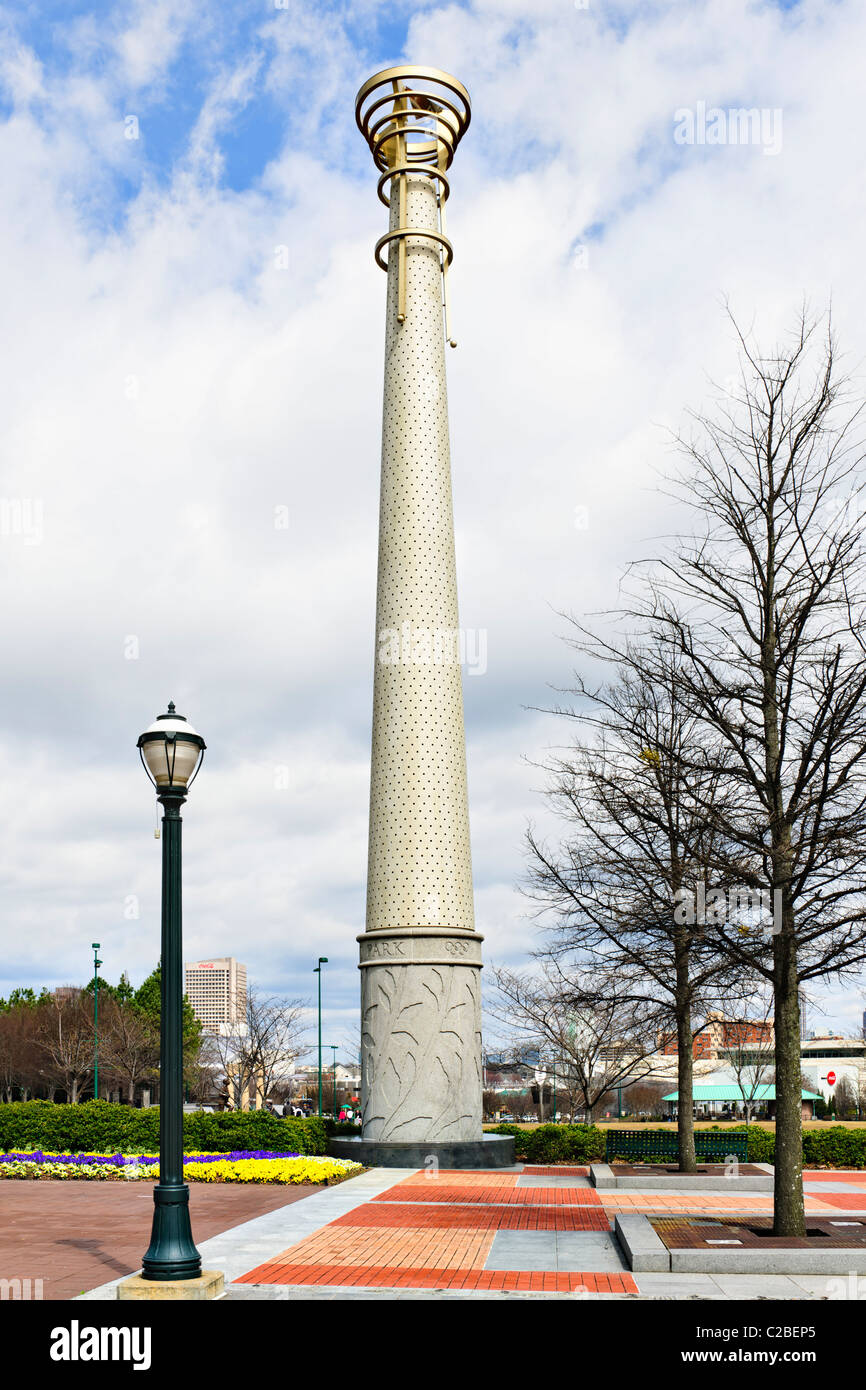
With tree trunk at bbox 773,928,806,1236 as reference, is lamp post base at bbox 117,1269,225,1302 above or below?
below

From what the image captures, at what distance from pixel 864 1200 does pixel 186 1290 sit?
11.9m

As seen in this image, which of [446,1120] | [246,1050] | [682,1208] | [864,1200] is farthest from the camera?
[246,1050]

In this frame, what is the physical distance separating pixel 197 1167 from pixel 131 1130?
5.01m

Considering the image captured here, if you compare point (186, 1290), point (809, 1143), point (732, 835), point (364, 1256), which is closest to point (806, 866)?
point (732, 835)

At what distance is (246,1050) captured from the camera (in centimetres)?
6812

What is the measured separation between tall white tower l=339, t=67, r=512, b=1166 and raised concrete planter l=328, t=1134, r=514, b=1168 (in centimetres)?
4

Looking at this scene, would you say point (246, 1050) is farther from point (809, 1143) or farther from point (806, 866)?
point (806, 866)

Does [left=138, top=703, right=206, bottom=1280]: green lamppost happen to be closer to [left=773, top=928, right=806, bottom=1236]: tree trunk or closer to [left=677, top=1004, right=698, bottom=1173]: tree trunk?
[left=773, top=928, right=806, bottom=1236]: tree trunk

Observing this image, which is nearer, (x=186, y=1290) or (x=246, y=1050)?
(x=186, y=1290)

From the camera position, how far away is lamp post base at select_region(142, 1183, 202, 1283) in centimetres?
1012

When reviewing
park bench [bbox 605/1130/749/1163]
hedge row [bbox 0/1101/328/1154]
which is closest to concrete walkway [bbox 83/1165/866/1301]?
park bench [bbox 605/1130/749/1163]

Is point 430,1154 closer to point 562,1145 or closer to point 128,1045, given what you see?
point 562,1145

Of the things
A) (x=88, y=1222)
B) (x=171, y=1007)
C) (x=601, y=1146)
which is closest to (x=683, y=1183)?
(x=601, y=1146)

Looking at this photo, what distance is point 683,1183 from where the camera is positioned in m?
18.7
